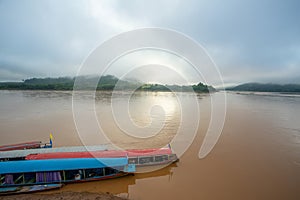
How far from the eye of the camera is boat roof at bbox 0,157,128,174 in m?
4.90

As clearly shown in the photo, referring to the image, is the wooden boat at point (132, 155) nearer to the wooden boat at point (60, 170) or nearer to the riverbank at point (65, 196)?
the wooden boat at point (60, 170)

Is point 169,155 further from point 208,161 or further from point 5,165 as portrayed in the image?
point 5,165

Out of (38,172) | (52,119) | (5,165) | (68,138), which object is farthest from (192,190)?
(52,119)

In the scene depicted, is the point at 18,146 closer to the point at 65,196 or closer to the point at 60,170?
the point at 60,170

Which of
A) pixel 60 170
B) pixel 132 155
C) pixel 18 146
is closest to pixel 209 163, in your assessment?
pixel 132 155

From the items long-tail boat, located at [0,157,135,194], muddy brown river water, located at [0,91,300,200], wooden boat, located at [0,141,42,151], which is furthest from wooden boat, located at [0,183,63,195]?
wooden boat, located at [0,141,42,151]

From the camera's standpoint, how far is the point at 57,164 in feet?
16.8

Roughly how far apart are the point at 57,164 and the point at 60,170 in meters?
0.24

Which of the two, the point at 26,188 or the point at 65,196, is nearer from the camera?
the point at 65,196

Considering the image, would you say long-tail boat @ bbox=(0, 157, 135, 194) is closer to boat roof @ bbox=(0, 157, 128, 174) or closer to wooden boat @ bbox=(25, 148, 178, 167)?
boat roof @ bbox=(0, 157, 128, 174)

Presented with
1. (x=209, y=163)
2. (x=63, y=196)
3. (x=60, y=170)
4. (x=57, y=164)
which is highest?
(x=57, y=164)

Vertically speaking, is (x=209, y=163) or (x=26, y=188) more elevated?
(x=26, y=188)

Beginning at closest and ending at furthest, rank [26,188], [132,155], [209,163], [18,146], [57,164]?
[26,188], [57,164], [132,155], [18,146], [209,163]

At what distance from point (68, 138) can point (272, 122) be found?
17.2m
